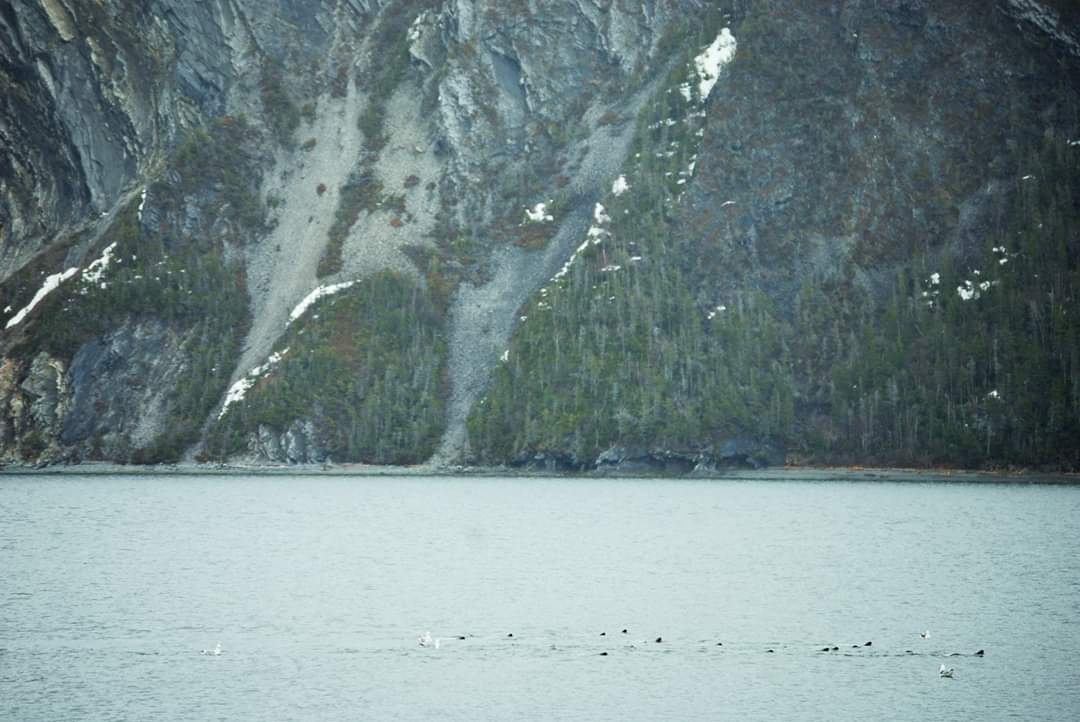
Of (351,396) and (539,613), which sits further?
(351,396)

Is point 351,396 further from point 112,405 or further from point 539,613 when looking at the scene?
point 539,613

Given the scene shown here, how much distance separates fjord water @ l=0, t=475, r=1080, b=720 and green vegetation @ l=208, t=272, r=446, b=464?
67.0 metres

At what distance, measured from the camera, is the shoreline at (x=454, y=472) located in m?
167

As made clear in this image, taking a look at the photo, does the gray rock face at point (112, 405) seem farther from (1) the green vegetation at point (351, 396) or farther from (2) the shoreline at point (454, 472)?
(1) the green vegetation at point (351, 396)

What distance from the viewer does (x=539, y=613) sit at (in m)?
61.6

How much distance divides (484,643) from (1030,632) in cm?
2490

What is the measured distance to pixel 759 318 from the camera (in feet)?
630

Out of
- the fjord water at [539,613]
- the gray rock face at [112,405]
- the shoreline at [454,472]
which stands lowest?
the fjord water at [539,613]

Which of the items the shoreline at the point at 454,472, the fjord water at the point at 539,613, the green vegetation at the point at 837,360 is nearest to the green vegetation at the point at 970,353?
the green vegetation at the point at 837,360

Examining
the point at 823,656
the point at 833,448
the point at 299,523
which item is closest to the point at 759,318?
the point at 833,448

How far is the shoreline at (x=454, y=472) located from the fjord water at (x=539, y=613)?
159 feet

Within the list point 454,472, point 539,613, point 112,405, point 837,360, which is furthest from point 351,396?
point 539,613

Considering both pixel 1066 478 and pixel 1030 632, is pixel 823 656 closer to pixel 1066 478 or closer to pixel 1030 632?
pixel 1030 632

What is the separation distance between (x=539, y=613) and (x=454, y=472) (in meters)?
120
